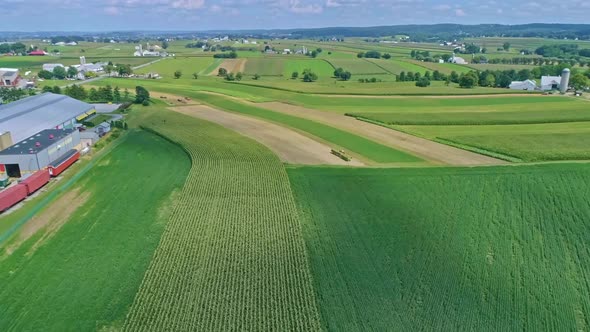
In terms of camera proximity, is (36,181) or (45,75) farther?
(45,75)

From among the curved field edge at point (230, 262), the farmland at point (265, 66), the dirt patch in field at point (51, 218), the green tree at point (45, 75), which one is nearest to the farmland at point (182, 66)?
the farmland at point (265, 66)

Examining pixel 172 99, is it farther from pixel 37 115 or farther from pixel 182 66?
pixel 182 66

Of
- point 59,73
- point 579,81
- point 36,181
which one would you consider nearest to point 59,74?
point 59,73

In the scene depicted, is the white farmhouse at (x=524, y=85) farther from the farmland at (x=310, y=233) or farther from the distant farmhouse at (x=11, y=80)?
the distant farmhouse at (x=11, y=80)

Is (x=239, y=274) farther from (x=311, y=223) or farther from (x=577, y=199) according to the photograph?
(x=577, y=199)

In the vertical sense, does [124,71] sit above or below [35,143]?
above

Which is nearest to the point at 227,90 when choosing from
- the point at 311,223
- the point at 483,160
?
the point at 483,160
